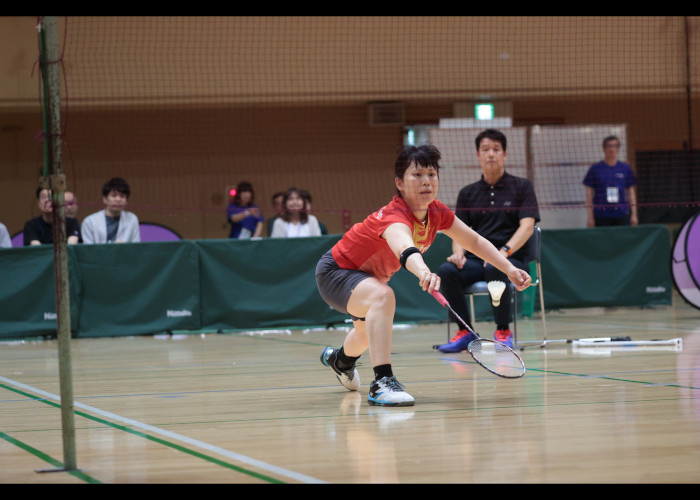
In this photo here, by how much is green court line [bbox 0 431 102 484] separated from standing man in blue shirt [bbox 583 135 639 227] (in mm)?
10067

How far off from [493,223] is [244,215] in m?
4.93

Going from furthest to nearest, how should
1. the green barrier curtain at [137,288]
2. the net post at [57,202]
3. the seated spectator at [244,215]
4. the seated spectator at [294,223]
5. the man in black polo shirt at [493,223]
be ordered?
the seated spectator at [244,215] < the seated spectator at [294,223] < the green barrier curtain at [137,288] < the man in black polo shirt at [493,223] < the net post at [57,202]

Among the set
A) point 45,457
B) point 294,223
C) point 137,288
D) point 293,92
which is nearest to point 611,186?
point 294,223

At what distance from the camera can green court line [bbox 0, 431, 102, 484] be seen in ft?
10.6

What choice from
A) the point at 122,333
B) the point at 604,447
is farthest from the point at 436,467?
the point at 122,333

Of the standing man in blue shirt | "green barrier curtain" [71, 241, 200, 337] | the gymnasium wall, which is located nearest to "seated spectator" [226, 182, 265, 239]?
the gymnasium wall

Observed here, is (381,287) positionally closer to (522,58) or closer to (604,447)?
(604,447)

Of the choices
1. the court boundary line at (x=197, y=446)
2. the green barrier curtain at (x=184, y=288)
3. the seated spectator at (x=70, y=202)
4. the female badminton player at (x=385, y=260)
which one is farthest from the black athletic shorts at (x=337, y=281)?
the green barrier curtain at (x=184, y=288)

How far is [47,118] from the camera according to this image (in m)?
3.51

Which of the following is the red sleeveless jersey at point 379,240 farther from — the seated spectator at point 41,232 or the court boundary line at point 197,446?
the seated spectator at point 41,232

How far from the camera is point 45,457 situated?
368 centimetres

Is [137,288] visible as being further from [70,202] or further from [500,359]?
[500,359]

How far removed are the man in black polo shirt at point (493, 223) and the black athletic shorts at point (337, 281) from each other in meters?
2.45

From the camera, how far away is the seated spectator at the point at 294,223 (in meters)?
10.9
